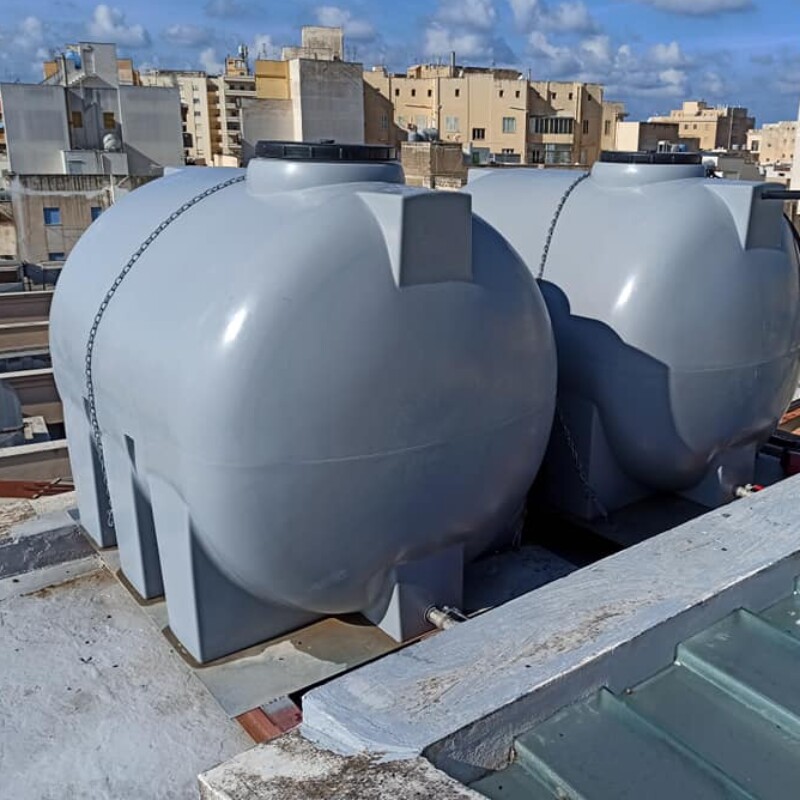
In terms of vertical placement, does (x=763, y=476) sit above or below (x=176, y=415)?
below

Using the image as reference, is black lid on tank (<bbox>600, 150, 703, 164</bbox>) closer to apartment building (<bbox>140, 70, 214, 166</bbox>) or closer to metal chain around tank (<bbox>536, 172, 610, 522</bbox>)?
metal chain around tank (<bbox>536, 172, 610, 522</bbox>)

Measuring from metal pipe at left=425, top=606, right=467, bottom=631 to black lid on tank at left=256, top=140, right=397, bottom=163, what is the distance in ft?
6.05

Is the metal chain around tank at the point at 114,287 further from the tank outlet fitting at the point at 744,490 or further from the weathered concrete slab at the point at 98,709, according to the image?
the tank outlet fitting at the point at 744,490

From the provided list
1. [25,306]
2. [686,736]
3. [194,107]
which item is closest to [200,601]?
[686,736]

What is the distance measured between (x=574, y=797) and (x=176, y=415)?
74.7 inches

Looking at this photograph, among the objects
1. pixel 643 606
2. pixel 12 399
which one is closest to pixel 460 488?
pixel 643 606

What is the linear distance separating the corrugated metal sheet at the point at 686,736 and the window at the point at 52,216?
26932 millimetres

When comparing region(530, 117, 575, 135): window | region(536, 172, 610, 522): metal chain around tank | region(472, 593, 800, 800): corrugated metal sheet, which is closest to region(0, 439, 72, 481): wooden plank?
region(536, 172, 610, 522): metal chain around tank

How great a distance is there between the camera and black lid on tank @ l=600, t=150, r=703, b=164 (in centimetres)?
446

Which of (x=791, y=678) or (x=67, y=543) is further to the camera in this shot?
(x=67, y=543)

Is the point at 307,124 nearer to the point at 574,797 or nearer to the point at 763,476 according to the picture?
the point at 763,476

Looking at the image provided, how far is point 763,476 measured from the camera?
209 inches

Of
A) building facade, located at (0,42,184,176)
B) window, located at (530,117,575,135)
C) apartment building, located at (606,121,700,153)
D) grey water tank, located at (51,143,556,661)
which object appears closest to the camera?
grey water tank, located at (51,143,556,661)

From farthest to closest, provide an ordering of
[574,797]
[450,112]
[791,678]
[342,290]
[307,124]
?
[450,112] < [307,124] < [342,290] < [791,678] < [574,797]
